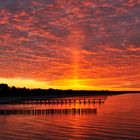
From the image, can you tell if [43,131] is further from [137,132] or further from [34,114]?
[34,114]

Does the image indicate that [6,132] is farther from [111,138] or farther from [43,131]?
[111,138]

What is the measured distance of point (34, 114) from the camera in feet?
227

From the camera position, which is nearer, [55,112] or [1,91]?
[55,112]

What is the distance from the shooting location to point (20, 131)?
4284cm

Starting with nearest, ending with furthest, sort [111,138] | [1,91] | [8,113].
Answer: [111,138] < [8,113] < [1,91]

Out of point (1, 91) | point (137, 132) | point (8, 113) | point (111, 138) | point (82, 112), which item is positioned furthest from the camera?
point (1, 91)

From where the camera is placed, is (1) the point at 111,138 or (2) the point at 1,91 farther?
(2) the point at 1,91

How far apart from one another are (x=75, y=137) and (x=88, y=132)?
4.62 meters

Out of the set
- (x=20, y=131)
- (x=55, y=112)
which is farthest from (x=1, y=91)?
(x=20, y=131)

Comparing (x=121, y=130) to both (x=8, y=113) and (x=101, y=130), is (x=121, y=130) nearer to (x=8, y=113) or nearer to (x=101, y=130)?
(x=101, y=130)

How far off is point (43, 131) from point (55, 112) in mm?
29034

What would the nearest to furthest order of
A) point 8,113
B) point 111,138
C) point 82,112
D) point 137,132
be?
point 111,138 → point 137,132 → point 8,113 → point 82,112

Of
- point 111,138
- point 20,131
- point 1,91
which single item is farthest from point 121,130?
point 1,91

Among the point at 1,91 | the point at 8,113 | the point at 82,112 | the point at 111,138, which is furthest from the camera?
the point at 1,91
